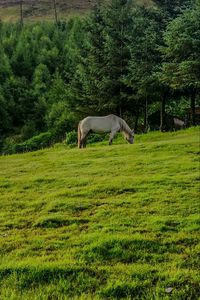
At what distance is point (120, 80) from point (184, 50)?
720 centimetres

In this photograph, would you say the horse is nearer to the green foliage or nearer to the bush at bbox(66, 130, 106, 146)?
the green foliage

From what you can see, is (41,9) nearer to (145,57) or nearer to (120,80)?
(120,80)

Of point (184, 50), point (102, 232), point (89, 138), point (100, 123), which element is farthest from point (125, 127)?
point (102, 232)

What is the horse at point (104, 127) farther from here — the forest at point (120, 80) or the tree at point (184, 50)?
the forest at point (120, 80)

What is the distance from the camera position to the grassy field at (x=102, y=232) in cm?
809

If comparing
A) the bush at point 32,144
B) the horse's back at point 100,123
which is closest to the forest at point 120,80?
the bush at point 32,144

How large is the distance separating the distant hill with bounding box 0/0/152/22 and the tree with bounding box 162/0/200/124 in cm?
12089

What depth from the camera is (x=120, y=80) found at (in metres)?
39.2

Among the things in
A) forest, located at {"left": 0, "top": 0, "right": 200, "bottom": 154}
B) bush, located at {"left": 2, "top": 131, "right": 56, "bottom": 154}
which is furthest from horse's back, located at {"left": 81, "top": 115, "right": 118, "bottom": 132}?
bush, located at {"left": 2, "top": 131, "right": 56, "bottom": 154}

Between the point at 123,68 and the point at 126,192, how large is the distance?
28005mm

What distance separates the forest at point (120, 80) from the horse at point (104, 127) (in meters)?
Result: 7.20

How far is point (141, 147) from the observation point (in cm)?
2383

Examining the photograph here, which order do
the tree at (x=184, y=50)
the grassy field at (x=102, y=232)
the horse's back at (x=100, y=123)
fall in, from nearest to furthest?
1. the grassy field at (x=102, y=232)
2. the horse's back at (x=100, y=123)
3. the tree at (x=184, y=50)

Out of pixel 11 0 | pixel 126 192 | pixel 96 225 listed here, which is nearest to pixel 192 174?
pixel 126 192
